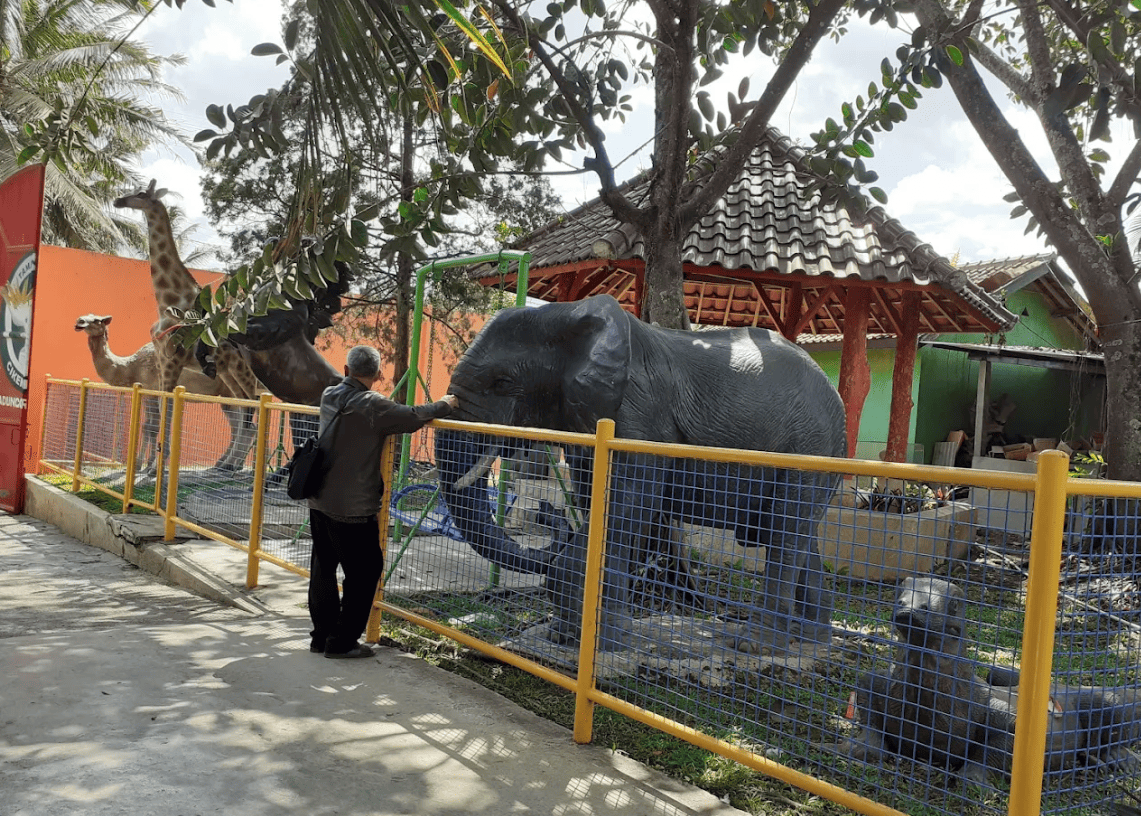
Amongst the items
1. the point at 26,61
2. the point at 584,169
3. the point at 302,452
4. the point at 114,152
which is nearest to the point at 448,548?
the point at 302,452

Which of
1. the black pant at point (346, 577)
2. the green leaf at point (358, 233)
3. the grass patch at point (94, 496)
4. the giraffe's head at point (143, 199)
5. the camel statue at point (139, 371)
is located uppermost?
the giraffe's head at point (143, 199)

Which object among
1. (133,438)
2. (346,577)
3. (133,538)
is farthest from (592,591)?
(133,438)

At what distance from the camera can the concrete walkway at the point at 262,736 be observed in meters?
2.98

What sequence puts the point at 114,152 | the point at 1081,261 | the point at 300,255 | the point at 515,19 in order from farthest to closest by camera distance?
1. the point at 114,152
2. the point at 1081,261
3. the point at 515,19
4. the point at 300,255

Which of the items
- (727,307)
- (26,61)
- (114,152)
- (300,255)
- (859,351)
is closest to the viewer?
(300,255)

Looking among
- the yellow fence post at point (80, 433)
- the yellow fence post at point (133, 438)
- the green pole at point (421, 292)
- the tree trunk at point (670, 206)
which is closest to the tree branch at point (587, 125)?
the tree trunk at point (670, 206)

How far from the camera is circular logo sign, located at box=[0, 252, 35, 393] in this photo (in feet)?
32.5

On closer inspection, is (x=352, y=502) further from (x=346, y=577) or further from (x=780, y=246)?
(x=780, y=246)

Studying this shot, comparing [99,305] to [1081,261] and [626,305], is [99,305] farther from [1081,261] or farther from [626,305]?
[1081,261]

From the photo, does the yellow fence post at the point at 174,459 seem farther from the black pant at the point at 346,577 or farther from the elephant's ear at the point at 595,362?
→ the elephant's ear at the point at 595,362

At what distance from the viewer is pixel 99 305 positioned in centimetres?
1398

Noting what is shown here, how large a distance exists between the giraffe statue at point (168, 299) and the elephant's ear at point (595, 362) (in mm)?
6215

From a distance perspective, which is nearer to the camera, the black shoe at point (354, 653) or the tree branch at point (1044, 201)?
the black shoe at point (354, 653)

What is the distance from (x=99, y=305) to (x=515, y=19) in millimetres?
10192
